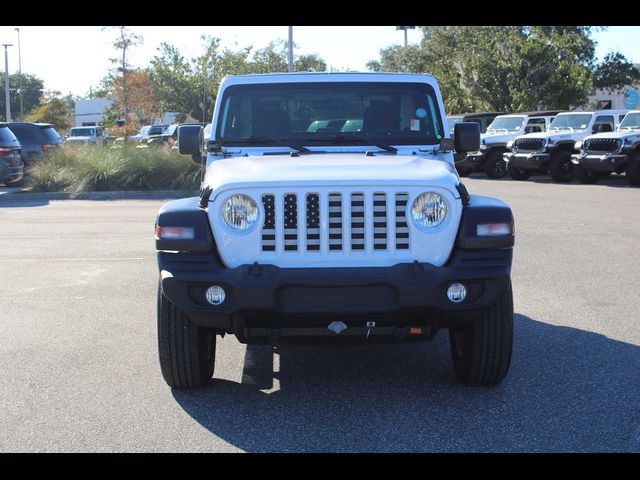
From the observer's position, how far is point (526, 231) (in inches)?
502

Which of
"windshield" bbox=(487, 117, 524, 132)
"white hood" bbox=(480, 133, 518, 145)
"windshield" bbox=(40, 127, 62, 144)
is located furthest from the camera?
"windshield" bbox=(487, 117, 524, 132)

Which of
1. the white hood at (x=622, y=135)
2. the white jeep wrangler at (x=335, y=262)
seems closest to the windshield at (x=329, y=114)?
the white jeep wrangler at (x=335, y=262)

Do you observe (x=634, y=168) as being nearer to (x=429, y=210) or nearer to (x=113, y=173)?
(x=113, y=173)

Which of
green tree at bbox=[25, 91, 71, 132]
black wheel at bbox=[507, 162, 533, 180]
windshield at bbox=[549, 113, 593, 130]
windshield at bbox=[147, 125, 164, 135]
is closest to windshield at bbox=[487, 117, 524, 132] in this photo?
black wheel at bbox=[507, 162, 533, 180]

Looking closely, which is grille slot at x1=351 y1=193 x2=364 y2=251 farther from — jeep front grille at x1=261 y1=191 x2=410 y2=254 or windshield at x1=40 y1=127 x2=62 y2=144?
windshield at x1=40 y1=127 x2=62 y2=144

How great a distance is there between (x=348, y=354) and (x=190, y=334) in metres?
1.52

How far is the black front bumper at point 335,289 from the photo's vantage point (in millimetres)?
4633

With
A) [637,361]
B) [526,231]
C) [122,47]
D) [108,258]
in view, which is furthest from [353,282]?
[122,47]

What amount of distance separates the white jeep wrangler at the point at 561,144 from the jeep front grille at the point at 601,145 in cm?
128

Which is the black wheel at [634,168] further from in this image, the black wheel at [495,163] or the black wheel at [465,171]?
the black wheel at [465,171]

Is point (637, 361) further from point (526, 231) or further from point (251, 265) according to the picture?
point (526, 231)

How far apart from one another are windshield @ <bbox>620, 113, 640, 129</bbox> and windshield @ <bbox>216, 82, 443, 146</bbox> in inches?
649

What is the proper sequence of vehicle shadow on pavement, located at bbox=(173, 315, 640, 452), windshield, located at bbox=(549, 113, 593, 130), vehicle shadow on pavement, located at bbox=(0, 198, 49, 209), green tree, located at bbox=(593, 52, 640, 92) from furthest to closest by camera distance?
green tree, located at bbox=(593, 52, 640, 92), windshield, located at bbox=(549, 113, 593, 130), vehicle shadow on pavement, located at bbox=(0, 198, 49, 209), vehicle shadow on pavement, located at bbox=(173, 315, 640, 452)

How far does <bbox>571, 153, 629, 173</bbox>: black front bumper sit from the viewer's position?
2048 centimetres
